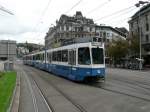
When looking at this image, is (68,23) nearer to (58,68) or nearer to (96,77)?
(58,68)

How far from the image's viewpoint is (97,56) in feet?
78.2

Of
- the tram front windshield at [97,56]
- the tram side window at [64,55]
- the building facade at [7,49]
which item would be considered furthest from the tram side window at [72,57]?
the building facade at [7,49]

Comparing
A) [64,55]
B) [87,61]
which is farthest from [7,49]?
[87,61]

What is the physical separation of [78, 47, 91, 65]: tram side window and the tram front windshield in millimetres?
372

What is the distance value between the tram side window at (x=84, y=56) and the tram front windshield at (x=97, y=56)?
372 millimetres

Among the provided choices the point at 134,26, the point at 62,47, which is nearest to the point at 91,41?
the point at 62,47

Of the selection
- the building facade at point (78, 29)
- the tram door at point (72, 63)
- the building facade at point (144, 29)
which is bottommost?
the tram door at point (72, 63)

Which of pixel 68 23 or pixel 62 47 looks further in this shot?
pixel 68 23

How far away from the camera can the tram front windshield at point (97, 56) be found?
2367 centimetres

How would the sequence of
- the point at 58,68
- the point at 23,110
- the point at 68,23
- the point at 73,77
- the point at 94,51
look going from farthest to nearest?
1. the point at 68,23
2. the point at 58,68
3. the point at 73,77
4. the point at 94,51
5. the point at 23,110

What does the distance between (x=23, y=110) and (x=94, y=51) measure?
439 inches

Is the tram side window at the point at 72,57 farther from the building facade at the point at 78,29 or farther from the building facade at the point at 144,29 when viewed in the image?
the building facade at the point at 78,29

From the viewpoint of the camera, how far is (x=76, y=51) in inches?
974

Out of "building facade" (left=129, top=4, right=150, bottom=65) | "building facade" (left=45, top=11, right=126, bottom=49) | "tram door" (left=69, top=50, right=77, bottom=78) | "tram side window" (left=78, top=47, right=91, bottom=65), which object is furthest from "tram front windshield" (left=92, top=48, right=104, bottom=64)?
"building facade" (left=45, top=11, right=126, bottom=49)
